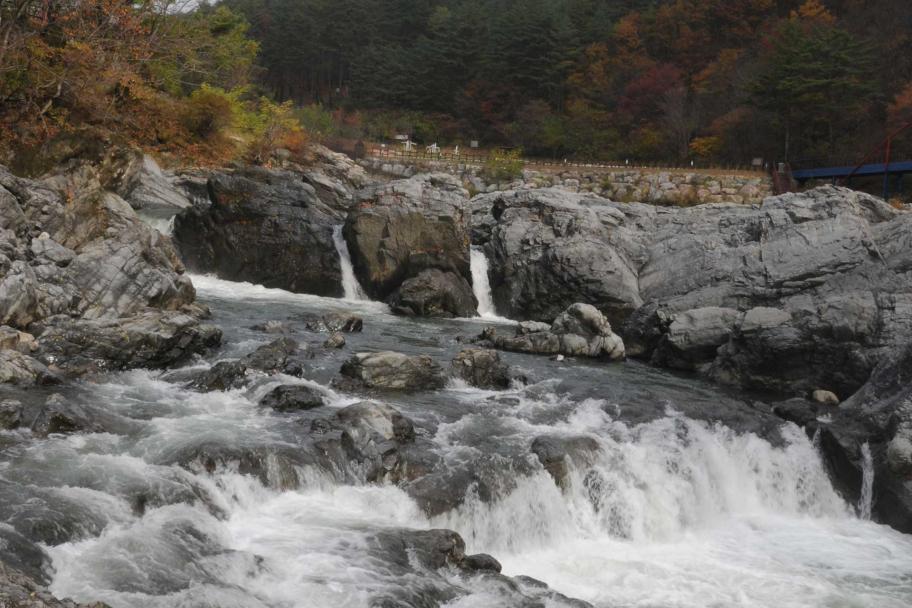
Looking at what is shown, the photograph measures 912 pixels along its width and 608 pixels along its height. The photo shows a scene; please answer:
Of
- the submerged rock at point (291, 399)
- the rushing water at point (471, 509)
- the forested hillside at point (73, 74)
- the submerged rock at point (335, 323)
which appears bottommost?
the rushing water at point (471, 509)

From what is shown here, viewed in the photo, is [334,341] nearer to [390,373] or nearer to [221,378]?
[390,373]

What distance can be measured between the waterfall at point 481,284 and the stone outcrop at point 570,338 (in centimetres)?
614

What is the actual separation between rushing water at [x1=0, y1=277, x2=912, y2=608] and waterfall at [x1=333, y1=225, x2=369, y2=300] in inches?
449

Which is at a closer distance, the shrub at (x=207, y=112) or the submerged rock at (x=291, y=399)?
the submerged rock at (x=291, y=399)

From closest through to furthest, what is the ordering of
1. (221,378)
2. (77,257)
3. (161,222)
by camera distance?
(221,378), (77,257), (161,222)

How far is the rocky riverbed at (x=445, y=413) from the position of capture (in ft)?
34.6

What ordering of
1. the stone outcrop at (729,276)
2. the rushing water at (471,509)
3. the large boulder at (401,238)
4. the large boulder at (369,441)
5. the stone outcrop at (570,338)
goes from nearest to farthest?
1. the rushing water at (471,509)
2. the large boulder at (369,441)
3. the stone outcrop at (729,276)
4. the stone outcrop at (570,338)
5. the large boulder at (401,238)

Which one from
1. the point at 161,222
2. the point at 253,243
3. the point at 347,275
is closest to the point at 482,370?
the point at 347,275

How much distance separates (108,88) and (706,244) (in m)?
19.9

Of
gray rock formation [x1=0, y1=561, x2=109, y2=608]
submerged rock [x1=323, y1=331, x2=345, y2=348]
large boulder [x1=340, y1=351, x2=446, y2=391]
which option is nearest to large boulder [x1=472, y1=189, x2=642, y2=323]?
submerged rock [x1=323, y1=331, x2=345, y2=348]

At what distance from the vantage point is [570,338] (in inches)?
909

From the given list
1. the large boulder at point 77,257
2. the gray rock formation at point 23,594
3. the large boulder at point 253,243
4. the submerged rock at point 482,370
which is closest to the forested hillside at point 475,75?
the large boulder at point 77,257

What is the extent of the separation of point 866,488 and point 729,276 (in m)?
11.0

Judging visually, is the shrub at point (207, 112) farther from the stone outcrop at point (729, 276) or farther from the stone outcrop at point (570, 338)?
the stone outcrop at point (570, 338)
